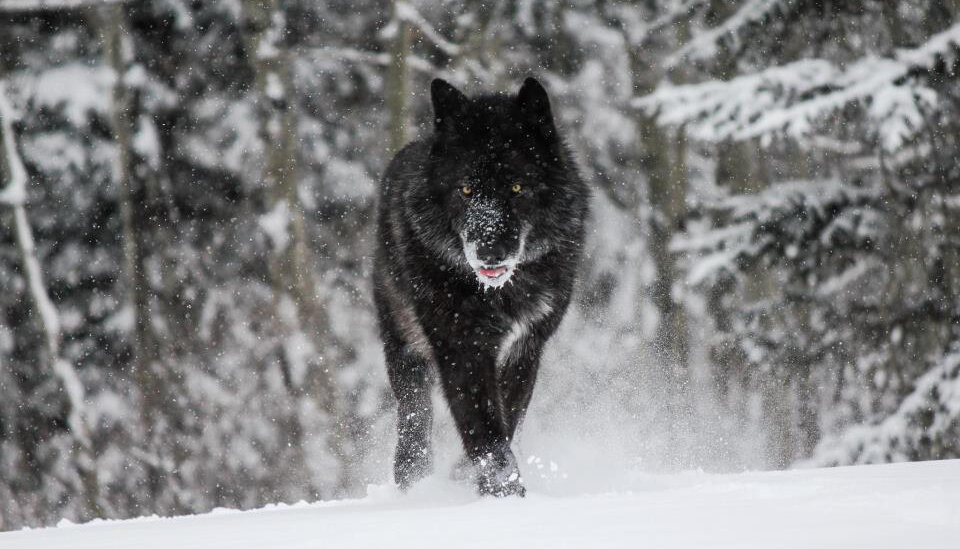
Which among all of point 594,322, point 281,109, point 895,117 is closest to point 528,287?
point 895,117

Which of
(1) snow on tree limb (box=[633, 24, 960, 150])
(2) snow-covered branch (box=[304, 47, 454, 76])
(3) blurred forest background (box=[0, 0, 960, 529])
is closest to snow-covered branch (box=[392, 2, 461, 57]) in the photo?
(3) blurred forest background (box=[0, 0, 960, 529])

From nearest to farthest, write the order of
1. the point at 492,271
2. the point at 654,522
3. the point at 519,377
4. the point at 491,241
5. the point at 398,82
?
1. the point at 654,522
2. the point at 491,241
3. the point at 492,271
4. the point at 519,377
5. the point at 398,82

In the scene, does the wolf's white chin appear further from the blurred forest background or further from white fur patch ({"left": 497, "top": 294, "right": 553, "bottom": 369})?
the blurred forest background

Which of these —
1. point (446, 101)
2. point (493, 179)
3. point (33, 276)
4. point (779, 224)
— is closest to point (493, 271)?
point (493, 179)

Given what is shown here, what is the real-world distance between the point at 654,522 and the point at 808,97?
5.74m

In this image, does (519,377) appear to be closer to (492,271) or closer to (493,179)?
(492,271)

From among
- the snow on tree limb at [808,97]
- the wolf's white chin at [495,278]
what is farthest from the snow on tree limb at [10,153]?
the wolf's white chin at [495,278]

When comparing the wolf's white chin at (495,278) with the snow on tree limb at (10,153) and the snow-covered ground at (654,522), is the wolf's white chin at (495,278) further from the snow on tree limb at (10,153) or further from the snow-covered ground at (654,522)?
the snow on tree limb at (10,153)

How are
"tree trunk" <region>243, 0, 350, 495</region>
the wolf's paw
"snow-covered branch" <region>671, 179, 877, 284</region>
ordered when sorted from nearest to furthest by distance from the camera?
the wolf's paw, "snow-covered branch" <region>671, 179, 877, 284</region>, "tree trunk" <region>243, 0, 350, 495</region>

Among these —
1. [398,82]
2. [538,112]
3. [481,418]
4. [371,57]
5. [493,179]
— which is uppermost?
[371,57]

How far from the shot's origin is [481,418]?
4066 mm

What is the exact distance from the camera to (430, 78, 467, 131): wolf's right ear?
4.36 meters

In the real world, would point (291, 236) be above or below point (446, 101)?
below

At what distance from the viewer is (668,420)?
923 cm
